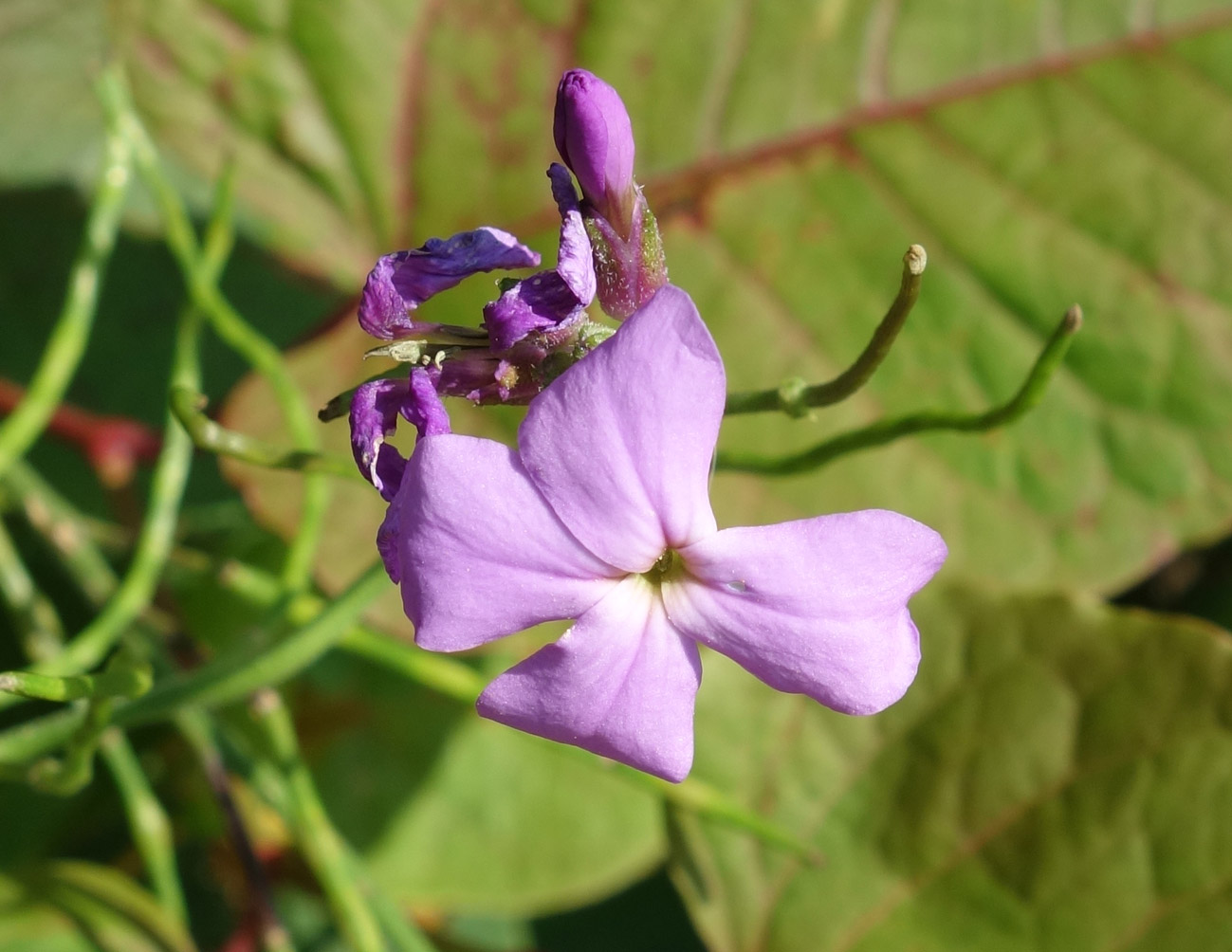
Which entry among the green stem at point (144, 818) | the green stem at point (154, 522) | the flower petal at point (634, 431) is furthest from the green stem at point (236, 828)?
the flower petal at point (634, 431)

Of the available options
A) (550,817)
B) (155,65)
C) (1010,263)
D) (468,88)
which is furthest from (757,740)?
(155,65)

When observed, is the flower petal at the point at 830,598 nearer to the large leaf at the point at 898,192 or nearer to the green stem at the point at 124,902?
the large leaf at the point at 898,192

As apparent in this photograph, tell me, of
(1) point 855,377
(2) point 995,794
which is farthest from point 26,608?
(2) point 995,794

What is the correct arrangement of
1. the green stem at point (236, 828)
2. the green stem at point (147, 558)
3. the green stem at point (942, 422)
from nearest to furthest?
the green stem at point (942, 422) → the green stem at point (147, 558) → the green stem at point (236, 828)

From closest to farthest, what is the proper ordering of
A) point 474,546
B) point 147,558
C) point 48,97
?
point 474,546 → point 147,558 → point 48,97

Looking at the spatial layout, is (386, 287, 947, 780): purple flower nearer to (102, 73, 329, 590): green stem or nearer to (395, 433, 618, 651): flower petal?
(395, 433, 618, 651): flower petal

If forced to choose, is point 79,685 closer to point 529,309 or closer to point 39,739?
point 39,739
